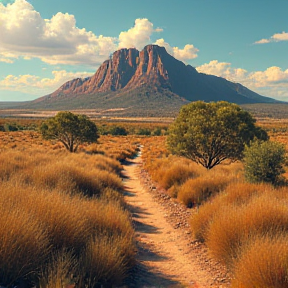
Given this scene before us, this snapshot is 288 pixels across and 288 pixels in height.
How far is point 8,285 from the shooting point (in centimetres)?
410

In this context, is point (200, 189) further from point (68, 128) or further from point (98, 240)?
point (68, 128)

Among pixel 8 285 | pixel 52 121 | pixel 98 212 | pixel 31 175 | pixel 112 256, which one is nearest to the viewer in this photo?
pixel 8 285

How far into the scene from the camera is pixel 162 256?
710 centimetres

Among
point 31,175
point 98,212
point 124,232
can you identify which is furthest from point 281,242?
point 31,175

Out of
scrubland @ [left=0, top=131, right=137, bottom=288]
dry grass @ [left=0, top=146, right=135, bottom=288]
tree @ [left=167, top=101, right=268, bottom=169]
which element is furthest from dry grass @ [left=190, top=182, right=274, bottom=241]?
tree @ [left=167, top=101, right=268, bottom=169]

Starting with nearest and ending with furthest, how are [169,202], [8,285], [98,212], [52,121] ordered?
[8,285] < [98,212] < [169,202] < [52,121]

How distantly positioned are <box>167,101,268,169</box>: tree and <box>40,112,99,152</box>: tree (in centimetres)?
1205

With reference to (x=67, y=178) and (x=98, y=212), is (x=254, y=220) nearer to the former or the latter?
(x=98, y=212)

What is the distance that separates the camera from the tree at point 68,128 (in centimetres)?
2630

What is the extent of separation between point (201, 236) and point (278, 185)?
4934 millimetres

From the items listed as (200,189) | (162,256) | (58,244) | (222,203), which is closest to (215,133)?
(200,189)

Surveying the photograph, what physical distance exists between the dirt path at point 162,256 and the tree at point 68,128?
1657cm

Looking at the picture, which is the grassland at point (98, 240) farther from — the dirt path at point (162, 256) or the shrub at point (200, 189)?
the shrub at point (200, 189)

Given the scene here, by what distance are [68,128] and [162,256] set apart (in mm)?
21250
